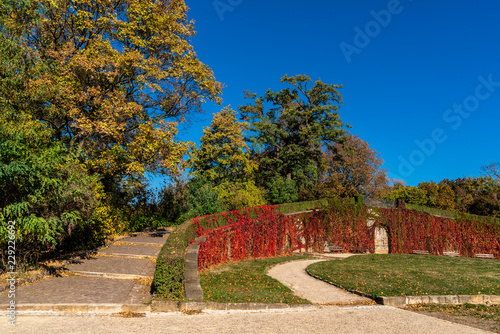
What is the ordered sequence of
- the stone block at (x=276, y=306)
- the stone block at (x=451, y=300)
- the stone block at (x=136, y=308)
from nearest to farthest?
the stone block at (x=136, y=308) → the stone block at (x=276, y=306) → the stone block at (x=451, y=300)

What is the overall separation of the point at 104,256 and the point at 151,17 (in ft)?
34.2

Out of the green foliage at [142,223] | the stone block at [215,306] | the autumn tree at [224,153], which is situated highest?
the autumn tree at [224,153]

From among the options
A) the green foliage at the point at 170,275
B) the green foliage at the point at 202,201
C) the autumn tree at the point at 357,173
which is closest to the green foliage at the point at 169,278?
the green foliage at the point at 170,275

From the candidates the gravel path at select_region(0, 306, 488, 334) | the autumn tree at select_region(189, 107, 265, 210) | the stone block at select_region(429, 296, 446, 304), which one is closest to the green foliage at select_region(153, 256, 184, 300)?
the gravel path at select_region(0, 306, 488, 334)

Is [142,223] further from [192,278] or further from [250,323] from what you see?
[250,323]

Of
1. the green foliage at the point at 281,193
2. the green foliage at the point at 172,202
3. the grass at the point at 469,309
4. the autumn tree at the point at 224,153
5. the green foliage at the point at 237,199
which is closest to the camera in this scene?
the grass at the point at 469,309

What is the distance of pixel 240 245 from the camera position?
1435cm

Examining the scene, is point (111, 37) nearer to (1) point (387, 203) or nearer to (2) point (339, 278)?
(2) point (339, 278)

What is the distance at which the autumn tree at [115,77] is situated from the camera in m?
12.7

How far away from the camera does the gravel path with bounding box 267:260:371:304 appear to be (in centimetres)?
779

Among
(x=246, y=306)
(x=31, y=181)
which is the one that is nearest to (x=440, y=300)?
(x=246, y=306)

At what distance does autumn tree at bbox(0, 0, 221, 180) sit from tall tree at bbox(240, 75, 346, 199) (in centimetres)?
1590

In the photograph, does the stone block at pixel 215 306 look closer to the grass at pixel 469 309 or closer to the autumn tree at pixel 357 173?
the grass at pixel 469 309

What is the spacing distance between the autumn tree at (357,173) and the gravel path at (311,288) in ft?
84.1
